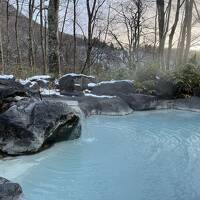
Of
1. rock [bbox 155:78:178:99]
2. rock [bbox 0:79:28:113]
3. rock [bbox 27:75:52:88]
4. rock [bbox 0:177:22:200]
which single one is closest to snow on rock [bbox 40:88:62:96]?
rock [bbox 27:75:52:88]

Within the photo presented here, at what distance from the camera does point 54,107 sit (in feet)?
17.3

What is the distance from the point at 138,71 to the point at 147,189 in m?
5.97

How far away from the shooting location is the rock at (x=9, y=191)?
3171mm

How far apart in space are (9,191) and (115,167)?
1434 millimetres

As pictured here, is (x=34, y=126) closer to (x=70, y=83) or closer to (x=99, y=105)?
(x=99, y=105)

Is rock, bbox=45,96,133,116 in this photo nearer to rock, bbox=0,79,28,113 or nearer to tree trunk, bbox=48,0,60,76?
rock, bbox=0,79,28,113

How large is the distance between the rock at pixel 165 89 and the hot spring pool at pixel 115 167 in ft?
8.59

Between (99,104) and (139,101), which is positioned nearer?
(99,104)

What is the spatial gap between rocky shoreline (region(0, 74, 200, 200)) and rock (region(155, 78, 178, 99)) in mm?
92

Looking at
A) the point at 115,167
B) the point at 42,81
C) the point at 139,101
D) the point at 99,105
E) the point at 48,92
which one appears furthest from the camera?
the point at 42,81

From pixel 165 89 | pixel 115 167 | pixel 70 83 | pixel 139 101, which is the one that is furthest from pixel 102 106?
pixel 115 167

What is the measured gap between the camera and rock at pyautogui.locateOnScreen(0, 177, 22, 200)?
3.17 meters

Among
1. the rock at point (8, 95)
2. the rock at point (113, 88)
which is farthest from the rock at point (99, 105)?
the rock at point (8, 95)

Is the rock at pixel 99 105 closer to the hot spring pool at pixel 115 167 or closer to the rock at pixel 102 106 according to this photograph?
the rock at pixel 102 106
